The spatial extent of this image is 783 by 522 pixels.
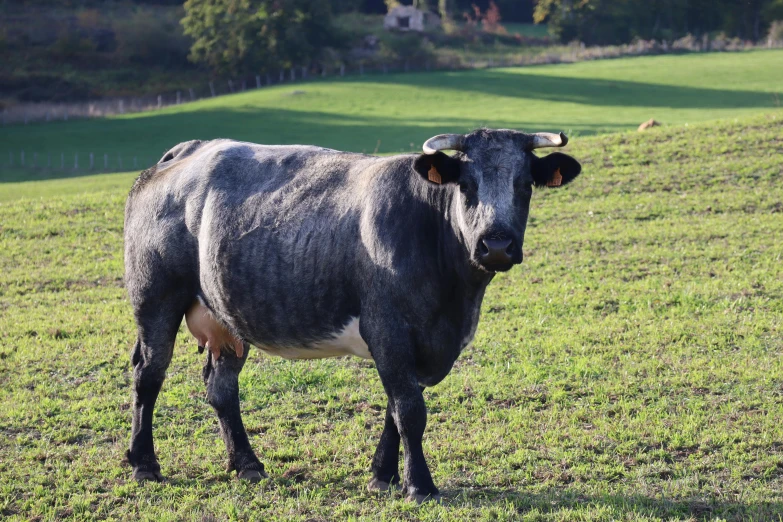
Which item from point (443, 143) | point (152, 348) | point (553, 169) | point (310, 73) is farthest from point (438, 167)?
point (310, 73)

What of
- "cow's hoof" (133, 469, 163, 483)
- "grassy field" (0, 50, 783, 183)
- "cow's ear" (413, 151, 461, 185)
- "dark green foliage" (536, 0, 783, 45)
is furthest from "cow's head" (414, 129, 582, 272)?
"dark green foliage" (536, 0, 783, 45)

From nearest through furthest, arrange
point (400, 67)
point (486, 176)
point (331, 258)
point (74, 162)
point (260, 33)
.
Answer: point (486, 176)
point (331, 258)
point (74, 162)
point (260, 33)
point (400, 67)

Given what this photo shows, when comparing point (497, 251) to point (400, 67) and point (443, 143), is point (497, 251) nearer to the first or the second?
point (443, 143)

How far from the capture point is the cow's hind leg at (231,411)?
26.9ft

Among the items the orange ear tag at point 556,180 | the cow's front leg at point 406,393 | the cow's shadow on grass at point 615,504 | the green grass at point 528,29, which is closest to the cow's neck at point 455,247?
the cow's front leg at point 406,393

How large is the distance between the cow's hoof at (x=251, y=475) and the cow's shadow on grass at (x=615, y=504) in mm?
1594

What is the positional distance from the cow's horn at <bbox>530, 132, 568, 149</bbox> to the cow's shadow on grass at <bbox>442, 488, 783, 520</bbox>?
266cm

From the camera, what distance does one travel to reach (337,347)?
7855 mm

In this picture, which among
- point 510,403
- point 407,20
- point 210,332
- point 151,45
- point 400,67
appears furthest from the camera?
→ point 407,20

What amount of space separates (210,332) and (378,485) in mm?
2143

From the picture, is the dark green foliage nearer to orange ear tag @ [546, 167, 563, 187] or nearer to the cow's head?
orange ear tag @ [546, 167, 563, 187]

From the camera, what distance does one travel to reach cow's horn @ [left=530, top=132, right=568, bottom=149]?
6877 millimetres

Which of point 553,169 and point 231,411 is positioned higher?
point 553,169

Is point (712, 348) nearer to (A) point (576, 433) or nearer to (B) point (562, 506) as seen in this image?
(A) point (576, 433)
